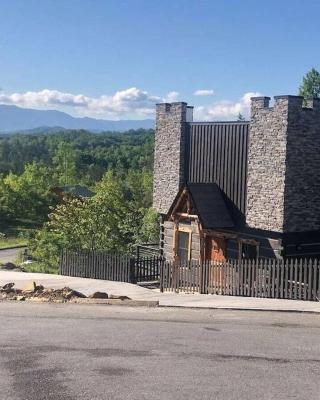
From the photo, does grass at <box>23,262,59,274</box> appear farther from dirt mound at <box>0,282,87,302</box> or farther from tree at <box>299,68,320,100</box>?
tree at <box>299,68,320,100</box>

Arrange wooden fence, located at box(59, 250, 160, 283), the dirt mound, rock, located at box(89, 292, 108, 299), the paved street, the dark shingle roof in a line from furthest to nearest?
1. wooden fence, located at box(59, 250, 160, 283)
2. the dark shingle roof
3. the dirt mound
4. rock, located at box(89, 292, 108, 299)
5. the paved street

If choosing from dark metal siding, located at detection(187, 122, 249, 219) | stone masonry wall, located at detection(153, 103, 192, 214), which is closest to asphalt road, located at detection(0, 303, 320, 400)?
dark metal siding, located at detection(187, 122, 249, 219)

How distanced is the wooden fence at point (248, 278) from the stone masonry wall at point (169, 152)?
6.24 m

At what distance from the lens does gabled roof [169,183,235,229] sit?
23.9 meters

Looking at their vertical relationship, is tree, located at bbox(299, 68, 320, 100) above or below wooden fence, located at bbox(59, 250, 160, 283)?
above

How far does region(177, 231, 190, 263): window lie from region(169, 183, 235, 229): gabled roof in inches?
80.1

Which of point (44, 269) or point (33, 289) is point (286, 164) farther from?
point (44, 269)

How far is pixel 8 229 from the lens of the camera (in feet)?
237

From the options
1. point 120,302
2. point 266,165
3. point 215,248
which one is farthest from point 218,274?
point 266,165

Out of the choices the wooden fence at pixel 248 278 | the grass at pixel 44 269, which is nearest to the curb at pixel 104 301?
the wooden fence at pixel 248 278

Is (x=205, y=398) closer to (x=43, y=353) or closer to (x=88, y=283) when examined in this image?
(x=43, y=353)

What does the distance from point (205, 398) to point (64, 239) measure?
81.7 ft

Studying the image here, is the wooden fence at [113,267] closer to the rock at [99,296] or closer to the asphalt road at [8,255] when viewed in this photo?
the rock at [99,296]

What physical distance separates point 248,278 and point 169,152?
31.6 feet
